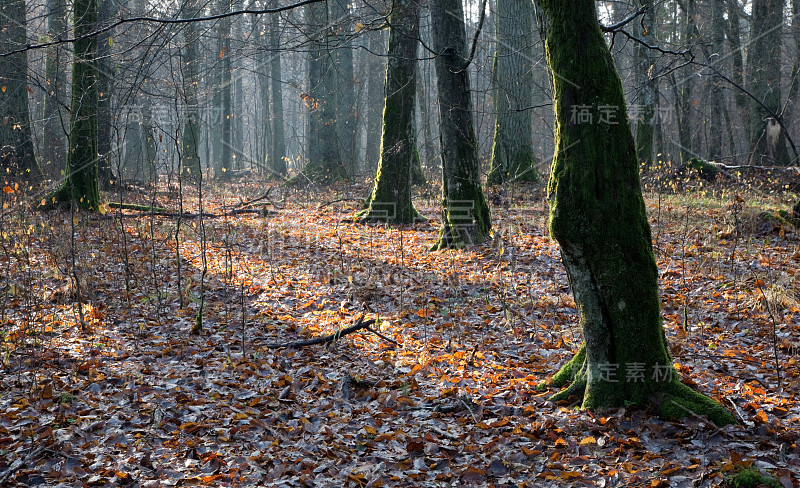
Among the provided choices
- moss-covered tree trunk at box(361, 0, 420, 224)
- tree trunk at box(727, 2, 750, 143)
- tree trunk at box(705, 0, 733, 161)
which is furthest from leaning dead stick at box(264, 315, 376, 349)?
tree trunk at box(705, 0, 733, 161)

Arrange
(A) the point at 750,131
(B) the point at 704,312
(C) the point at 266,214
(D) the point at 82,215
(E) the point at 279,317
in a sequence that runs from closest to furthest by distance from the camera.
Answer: (B) the point at 704,312 → (E) the point at 279,317 → (D) the point at 82,215 → (C) the point at 266,214 → (A) the point at 750,131

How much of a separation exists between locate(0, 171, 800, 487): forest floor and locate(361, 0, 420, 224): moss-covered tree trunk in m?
1.29

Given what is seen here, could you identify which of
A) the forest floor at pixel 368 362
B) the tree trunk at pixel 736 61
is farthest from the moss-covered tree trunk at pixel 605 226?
the tree trunk at pixel 736 61

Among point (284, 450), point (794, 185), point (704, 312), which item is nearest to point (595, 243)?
point (284, 450)

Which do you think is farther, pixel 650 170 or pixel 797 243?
pixel 650 170

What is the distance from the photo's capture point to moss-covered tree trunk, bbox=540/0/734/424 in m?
3.55

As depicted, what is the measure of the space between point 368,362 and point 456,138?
14.4 ft

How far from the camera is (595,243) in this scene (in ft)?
11.9

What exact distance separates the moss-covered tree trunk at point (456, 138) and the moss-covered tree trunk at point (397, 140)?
1543mm

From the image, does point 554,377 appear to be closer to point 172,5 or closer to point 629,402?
point 629,402

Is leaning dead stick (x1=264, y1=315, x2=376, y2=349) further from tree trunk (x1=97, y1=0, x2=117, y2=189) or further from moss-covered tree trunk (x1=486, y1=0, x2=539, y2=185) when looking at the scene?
moss-covered tree trunk (x1=486, y1=0, x2=539, y2=185)

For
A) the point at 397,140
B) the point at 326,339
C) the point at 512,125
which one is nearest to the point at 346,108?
the point at 512,125

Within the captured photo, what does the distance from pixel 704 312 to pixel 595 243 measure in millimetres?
3118

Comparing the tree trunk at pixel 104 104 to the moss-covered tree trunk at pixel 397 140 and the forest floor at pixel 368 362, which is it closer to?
the forest floor at pixel 368 362
